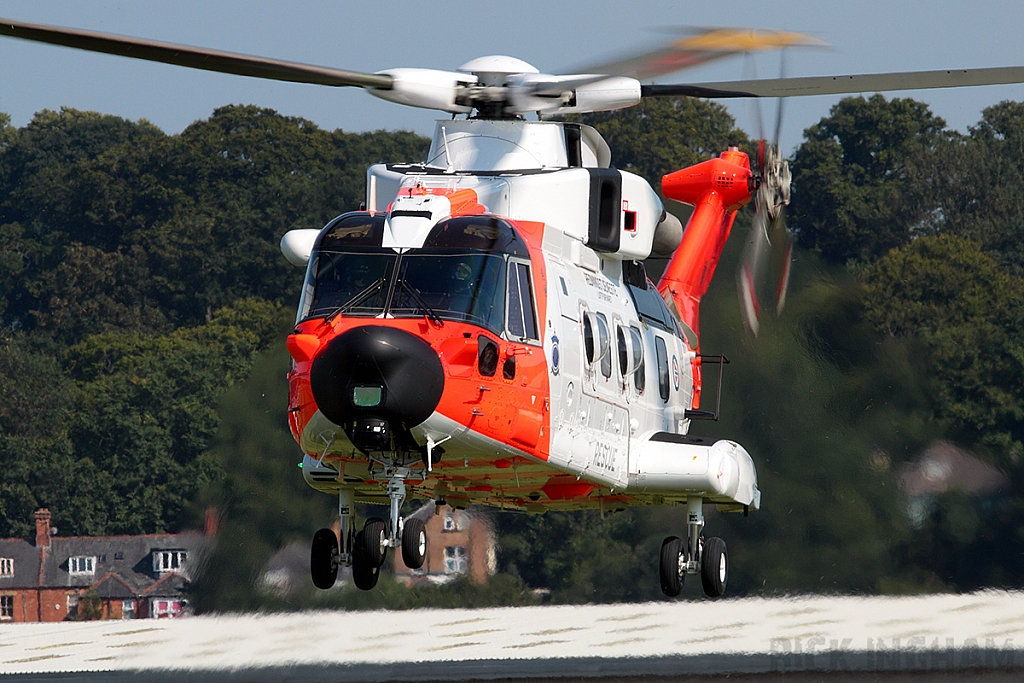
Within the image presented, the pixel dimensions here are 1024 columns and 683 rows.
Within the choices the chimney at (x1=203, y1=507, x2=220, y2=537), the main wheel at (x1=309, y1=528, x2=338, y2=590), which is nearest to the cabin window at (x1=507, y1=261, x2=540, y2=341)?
the main wheel at (x1=309, y1=528, x2=338, y2=590)

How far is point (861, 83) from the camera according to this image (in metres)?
14.7

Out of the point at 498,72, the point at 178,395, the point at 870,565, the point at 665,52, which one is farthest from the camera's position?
the point at 178,395

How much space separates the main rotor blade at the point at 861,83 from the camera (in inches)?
568

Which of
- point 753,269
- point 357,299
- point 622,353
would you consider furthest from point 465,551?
point 357,299

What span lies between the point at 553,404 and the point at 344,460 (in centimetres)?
187

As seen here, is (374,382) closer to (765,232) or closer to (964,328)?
(765,232)

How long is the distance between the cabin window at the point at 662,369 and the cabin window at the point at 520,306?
3351 millimetres

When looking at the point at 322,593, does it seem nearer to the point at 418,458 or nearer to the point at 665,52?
the point at 418,458

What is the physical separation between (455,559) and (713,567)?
7044 millimetres

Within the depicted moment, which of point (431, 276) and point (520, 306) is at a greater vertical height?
point (431, 276)

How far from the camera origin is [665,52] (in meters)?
13.3

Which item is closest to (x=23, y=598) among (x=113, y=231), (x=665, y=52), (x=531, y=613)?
(x=531, y=613)

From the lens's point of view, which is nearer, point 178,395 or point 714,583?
point 714,583

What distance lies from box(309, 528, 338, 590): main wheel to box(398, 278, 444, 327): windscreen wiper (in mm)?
3357
